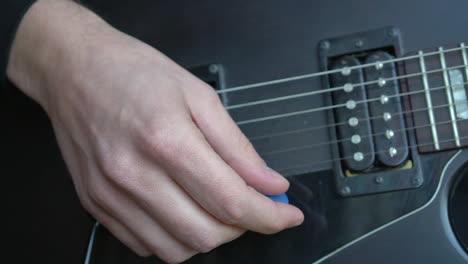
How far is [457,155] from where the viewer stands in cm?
68

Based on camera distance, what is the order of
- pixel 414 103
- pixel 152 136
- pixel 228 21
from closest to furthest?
pixel 152 136 < pixel 414 103 < pixel 228 21

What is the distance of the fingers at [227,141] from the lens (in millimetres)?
617

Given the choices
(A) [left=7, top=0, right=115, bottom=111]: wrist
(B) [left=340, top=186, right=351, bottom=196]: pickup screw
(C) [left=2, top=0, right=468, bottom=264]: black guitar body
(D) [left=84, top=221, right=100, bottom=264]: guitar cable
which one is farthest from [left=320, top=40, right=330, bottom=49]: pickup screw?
(D) [left=84, top=221, right=100, bottom=264]: guitar cable

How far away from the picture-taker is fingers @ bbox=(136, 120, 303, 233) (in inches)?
22.9

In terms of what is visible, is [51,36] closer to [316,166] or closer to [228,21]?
[228,21]

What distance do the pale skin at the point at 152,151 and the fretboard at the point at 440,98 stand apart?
0.70 feet

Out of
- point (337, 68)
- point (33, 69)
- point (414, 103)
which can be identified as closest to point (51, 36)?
point (33, 69)

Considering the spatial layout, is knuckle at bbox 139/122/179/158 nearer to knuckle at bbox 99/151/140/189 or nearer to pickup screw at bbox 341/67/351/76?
knuckle at bbox 99/151/140/189

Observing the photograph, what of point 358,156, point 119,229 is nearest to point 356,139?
point 358,156

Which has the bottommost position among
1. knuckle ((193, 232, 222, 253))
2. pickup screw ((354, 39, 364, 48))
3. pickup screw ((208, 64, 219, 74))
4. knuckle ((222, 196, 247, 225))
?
knuckle ((193, 232, 222, 253))

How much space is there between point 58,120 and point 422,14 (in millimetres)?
544

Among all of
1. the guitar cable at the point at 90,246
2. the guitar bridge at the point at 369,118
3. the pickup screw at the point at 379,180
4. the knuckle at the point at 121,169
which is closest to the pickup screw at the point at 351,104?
the guitar bridge at the point at 369,118

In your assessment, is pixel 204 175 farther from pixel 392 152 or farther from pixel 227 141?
pixel 392 152

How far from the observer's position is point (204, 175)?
584 millimetres
